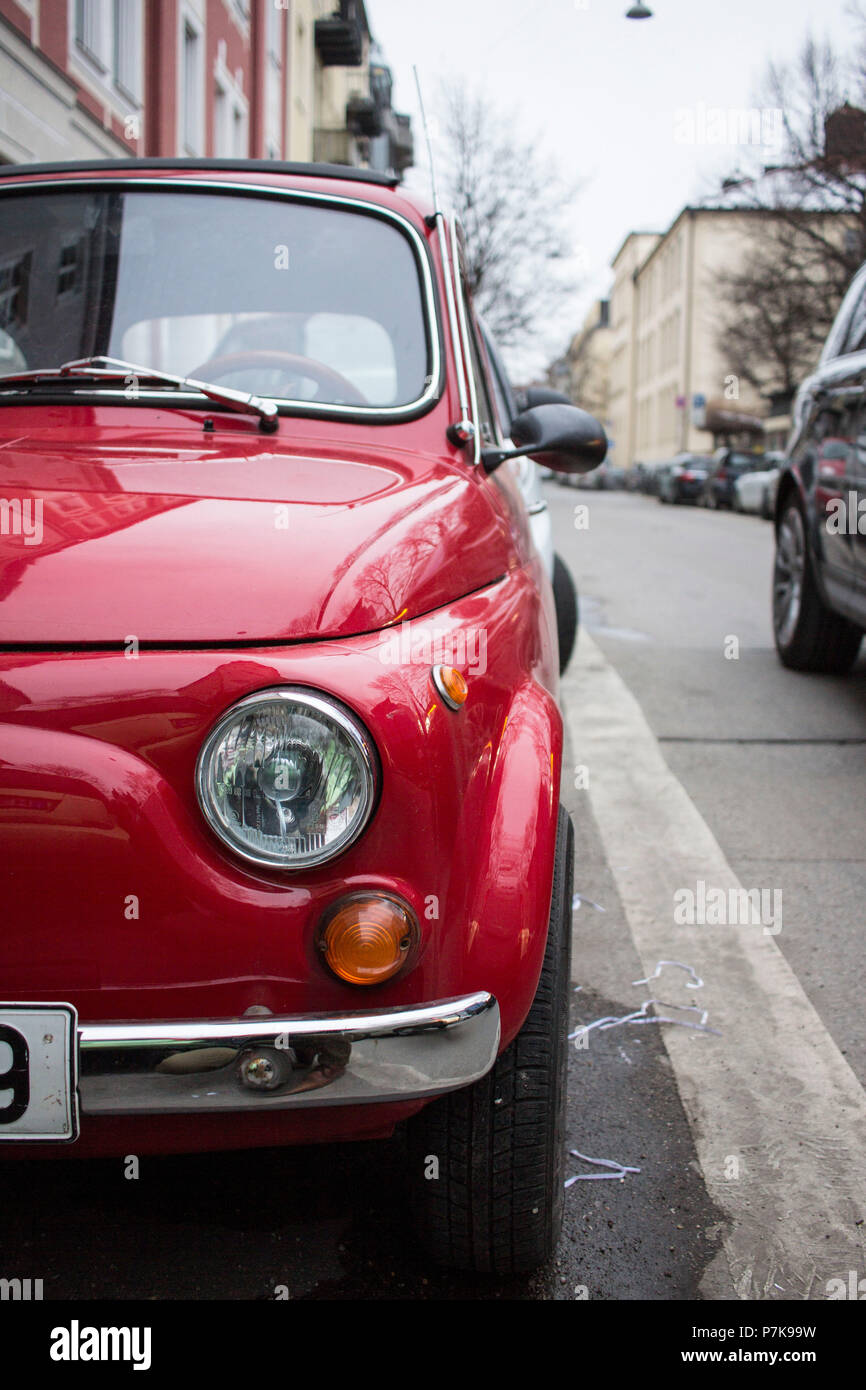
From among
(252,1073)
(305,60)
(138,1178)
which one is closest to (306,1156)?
(138,1178)

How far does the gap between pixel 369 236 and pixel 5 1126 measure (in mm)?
2079

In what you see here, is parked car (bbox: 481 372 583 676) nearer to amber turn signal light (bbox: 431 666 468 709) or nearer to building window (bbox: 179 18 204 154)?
amber turn signal light (bbox: 431 666 468 709)

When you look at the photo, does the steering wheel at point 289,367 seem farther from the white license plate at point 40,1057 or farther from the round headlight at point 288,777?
the white license plate at point 40,1057

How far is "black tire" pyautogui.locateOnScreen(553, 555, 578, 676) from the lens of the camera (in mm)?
5594

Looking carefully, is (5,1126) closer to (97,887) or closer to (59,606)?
(97,887)

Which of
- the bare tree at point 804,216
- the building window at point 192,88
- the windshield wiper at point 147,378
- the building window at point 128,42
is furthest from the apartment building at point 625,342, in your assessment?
the windshield wiper at point 147,378

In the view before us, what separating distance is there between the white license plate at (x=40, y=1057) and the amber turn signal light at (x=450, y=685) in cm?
62

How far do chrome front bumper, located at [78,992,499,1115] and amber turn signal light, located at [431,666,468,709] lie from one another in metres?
0.41

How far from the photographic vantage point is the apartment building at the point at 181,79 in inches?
417

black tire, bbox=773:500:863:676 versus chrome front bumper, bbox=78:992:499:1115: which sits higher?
black tire, bbox=773:500:863:676

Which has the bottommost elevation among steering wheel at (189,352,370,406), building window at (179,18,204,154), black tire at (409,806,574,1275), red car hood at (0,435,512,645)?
black tire at (409,806,574,1275)

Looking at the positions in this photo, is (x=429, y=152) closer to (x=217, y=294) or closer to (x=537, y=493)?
(x=217, y=294)

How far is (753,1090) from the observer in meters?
2.50

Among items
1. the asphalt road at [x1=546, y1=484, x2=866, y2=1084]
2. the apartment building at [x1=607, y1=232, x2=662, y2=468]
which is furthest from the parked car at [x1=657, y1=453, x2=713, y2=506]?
the apartment building at [x1=607, y1=232, x2=662, y2=468]
